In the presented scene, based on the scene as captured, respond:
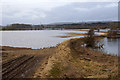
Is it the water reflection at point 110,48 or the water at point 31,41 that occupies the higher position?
the water at point 31,41

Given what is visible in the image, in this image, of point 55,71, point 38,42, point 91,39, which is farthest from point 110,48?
point 55,71

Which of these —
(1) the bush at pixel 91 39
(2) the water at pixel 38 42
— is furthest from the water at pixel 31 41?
(1) the bush at pixel 91 39

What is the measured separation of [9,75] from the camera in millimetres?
8453

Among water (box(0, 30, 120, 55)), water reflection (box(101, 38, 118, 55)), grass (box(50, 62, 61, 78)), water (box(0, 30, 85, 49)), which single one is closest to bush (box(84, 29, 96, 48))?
water reflection (box(101, 38, 118, 55))

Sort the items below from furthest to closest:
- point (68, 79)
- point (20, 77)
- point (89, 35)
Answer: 1. point (89, 35)
2. point (68, 79)
3. point (20, 77)

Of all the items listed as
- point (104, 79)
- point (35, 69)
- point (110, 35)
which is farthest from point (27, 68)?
point (110, 35)

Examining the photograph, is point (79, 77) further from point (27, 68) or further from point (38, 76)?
point (27, 68)

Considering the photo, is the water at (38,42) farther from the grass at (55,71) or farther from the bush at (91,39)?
the grass at (55,71)

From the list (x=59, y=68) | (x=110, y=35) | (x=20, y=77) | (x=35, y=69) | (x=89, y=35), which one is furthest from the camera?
(x=110, y=35)

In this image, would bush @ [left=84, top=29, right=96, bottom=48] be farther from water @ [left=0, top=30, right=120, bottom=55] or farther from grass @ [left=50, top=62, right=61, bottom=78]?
grass @ [left=50, top=62, right=61, bottom=78]

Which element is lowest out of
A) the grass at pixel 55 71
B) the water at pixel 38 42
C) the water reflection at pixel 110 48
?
the grass at pixel 55 71

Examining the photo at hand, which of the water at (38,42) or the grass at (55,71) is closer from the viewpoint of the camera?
the grass at (55,71)

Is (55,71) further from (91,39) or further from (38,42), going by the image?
(38,42)

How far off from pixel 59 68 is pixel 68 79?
5.82ft
